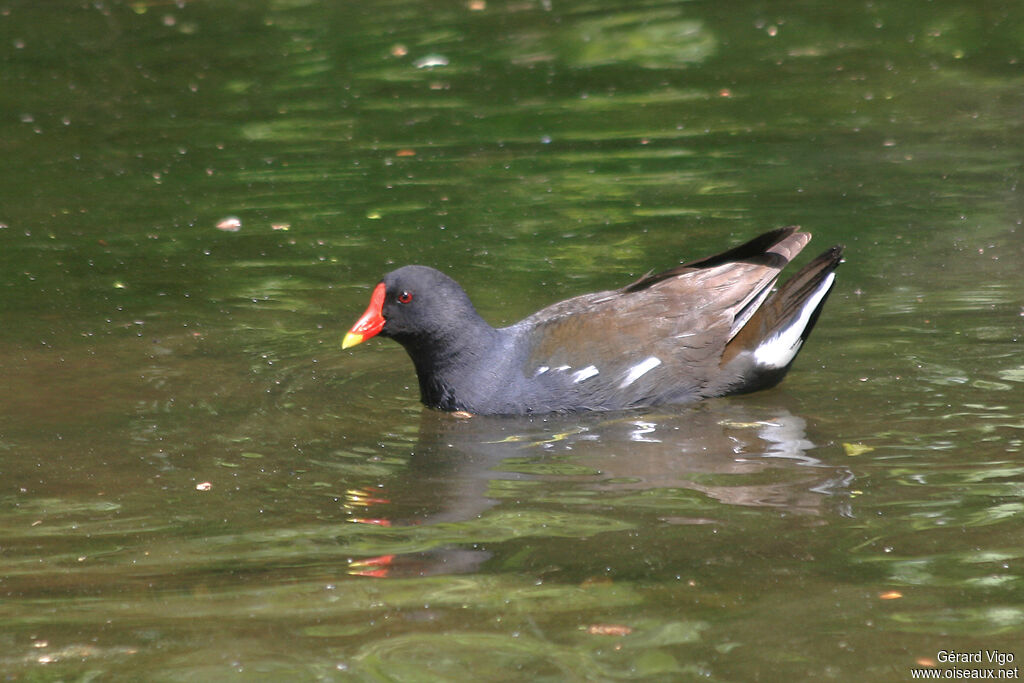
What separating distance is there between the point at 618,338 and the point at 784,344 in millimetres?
713

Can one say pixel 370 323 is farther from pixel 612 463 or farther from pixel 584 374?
pixel 612 463

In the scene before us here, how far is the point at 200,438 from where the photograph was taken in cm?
561

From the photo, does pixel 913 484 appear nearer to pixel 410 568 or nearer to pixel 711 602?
pixel 711 602

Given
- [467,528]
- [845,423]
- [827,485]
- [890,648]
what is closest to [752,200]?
[845,423]

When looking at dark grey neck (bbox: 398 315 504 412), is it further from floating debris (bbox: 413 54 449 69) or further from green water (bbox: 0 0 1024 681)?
floating debris (bbox: 413 54 449 69)

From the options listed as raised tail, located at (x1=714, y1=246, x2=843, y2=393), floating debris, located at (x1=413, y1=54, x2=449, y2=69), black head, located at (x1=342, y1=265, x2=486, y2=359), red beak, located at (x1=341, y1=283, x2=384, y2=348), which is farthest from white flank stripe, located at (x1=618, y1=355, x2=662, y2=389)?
floating debris, located at (x1=413, y1=54, x2=449, y2=69)

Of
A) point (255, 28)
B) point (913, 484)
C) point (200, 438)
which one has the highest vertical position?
point (255, 28)

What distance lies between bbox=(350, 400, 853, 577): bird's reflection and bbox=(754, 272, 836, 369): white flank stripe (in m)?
0.22

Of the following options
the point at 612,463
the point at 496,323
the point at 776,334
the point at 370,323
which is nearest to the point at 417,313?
the point at 370,323

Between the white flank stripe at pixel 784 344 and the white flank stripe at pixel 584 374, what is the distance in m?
0.72

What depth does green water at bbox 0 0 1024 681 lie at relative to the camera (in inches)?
157

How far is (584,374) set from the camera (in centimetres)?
588

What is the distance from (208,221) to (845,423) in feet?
14.9

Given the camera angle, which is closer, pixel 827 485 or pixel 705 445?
pixel 827 485
